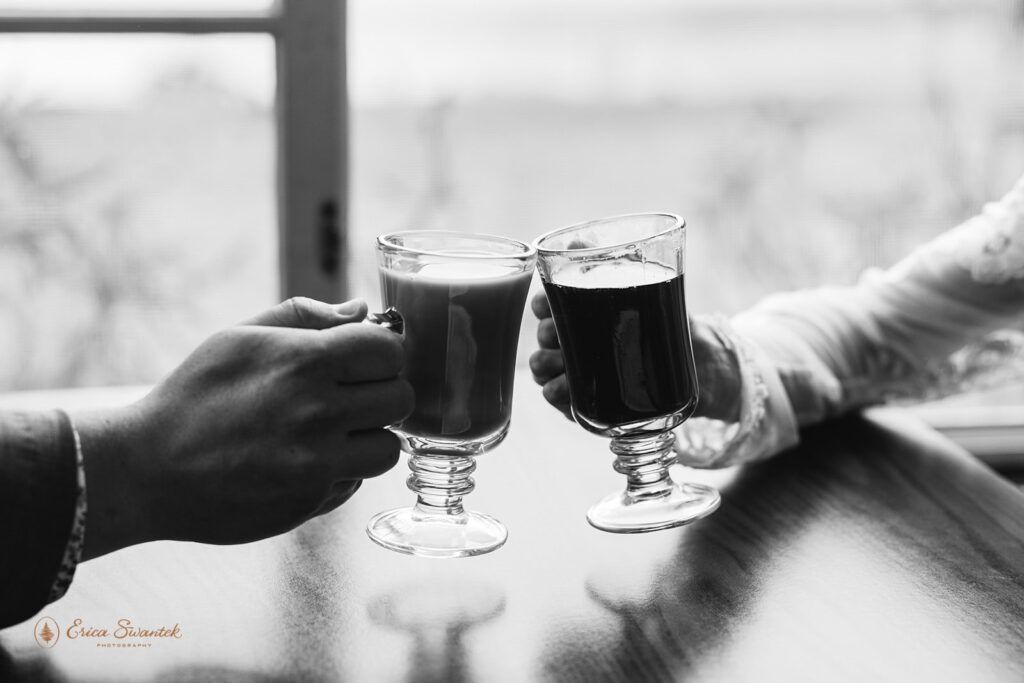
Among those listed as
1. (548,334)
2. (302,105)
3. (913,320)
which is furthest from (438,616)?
(302,105)

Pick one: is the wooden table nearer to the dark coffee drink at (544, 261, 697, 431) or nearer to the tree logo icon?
the tree logo icon

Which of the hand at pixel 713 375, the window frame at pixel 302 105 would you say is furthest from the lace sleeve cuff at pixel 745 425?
the window frame at pixel 302 105

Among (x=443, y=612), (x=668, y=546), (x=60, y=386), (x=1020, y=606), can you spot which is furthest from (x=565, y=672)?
(x=60, y=386)

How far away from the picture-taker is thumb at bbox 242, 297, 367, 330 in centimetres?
97

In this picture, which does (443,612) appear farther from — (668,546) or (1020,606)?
(1020,606)

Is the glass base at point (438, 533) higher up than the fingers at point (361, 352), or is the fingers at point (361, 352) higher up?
the fingers at point (361, 352)

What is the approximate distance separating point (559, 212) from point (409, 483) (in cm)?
139

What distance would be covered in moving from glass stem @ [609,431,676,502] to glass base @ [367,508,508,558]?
0.44ft

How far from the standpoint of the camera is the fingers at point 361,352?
90cm

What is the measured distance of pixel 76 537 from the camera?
33.8 inches

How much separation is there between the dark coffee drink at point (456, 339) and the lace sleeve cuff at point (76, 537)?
283mm

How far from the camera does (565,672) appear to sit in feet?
2.71

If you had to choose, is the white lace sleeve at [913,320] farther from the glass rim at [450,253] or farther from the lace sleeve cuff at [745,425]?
the glass rim at [450,253]

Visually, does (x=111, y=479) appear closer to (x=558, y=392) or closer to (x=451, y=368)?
(x=451, y=368)
